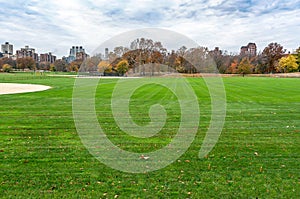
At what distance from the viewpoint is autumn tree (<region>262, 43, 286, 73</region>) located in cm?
9769

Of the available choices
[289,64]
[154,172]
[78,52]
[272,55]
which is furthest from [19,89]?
[272,55]

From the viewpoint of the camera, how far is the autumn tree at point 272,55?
9769 centimetres

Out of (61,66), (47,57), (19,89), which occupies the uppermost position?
(47,57)

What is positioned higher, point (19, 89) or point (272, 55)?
point (272, 55)

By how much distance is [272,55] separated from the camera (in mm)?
99438

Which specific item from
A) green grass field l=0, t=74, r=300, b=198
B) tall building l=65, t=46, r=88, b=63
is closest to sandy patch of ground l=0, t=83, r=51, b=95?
tall building l=65, t=46, r=88, b=63

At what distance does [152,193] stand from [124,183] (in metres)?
0.67

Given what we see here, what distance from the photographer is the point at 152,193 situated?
4711 mm

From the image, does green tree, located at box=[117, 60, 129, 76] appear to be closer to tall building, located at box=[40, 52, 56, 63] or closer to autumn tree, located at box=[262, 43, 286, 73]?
autumn tree, located at box=[262, 43, 286, 73]

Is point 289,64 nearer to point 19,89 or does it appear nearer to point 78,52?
point 78,52

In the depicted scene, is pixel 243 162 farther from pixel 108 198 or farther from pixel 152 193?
pixel 108 198

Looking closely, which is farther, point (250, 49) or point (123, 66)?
point (250, 49)

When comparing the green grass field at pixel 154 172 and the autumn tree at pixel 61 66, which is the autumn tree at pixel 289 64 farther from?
the autumn tree at pixel 61 66

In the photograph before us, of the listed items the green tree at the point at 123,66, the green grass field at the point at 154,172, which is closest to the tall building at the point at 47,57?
the green tree at the point at 123,66
